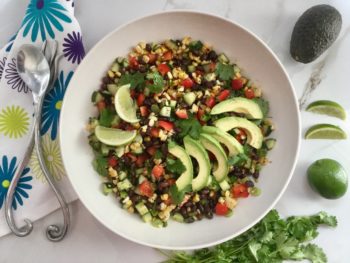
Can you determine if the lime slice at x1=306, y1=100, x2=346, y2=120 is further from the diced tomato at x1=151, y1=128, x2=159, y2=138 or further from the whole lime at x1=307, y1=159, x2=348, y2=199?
the diced tomato at x1=151, y1=128, x2=159, y2=138

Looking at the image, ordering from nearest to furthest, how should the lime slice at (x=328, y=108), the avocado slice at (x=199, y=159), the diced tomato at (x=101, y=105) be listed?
the avocado slice at (x=199, y=159), the diced tomato at (x=101, y=105), the lime slice at (x=328, y=108)

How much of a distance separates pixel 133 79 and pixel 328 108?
85cm

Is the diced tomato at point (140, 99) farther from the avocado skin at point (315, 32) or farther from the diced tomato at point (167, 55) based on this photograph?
the avocado skin at point (315, 32)

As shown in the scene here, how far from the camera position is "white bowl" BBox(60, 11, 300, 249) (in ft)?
5.18

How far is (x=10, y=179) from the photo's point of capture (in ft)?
5.57

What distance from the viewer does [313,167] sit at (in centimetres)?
→ 172

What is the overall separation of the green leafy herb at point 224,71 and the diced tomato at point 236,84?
0.03 m

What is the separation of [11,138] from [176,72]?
2.47 feet

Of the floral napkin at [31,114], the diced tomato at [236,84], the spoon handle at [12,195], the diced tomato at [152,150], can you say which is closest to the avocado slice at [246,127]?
the diced tomato at [236,84]

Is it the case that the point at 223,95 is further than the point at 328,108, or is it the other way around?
the point at 328,108

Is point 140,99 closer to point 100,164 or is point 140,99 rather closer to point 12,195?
point 100,164

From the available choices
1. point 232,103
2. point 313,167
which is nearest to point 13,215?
point 232,103

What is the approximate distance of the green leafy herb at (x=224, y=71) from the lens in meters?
1.64

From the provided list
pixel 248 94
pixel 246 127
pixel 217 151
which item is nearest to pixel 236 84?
pixel 248 94
